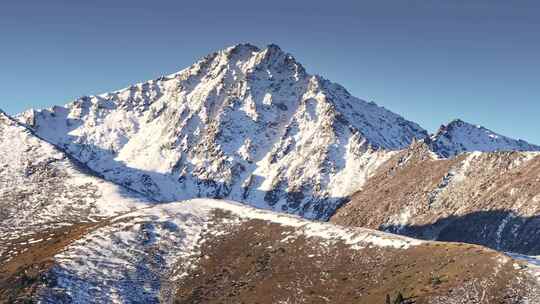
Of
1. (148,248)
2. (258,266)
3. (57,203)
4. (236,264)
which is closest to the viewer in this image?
(258,266)

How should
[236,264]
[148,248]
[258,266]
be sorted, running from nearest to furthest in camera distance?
[258,266] < [236,264] < [148,248]

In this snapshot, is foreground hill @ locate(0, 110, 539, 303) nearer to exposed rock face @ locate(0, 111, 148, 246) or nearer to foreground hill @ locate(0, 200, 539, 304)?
foreground hill @ locate(0, 200, 539, 304)

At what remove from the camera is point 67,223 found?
527 feet

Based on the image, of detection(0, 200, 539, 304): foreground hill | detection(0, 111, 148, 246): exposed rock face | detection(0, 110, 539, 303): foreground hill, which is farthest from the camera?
detection(0, 111, 148, 246): exposed rock face

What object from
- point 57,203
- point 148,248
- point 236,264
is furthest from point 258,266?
point 57,203

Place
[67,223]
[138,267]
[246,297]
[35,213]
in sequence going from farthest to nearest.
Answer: [35,213] < [67,223] < [138,267] < [246,297]

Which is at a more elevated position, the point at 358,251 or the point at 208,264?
the point at 358,251

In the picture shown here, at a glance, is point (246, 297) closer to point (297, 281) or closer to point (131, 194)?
point (297, 281)

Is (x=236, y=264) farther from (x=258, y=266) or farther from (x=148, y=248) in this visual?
(x=148, y=248)

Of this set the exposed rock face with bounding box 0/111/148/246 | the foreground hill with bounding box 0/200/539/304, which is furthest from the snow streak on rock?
the exposed rock face with bounding box 0/111/148/246

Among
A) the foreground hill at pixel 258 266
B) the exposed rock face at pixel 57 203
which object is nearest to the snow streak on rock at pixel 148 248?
the foreground hill at pixel 258 266

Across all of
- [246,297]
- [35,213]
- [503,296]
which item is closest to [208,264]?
[246,297]

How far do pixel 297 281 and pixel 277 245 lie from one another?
17797 mm

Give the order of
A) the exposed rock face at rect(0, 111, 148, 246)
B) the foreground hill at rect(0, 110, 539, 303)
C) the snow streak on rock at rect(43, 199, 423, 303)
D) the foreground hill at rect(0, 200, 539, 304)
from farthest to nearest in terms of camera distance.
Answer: the exposed rock face at rect(0, 111, 148, 246), the snow streak on rock at rect(43, 199, 423, 303), the foreground hill at rect(0, 110, 539, 303), the foreground hill at rect(0, 200, 539, 304)
